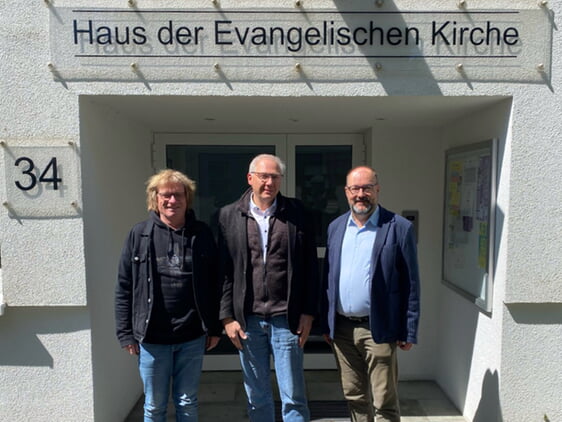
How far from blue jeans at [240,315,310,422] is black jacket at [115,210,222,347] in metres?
0.26

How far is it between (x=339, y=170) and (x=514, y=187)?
5.77ft

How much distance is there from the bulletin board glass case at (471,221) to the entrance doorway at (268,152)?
96cm

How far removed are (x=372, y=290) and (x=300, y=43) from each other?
1626 mm

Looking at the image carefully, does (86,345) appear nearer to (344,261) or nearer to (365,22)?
(344,261)

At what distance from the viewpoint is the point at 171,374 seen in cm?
263

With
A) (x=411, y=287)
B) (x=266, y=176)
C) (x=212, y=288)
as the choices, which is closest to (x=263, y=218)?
(x=266, y=176)

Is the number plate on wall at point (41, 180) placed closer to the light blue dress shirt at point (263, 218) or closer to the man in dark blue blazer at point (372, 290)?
the light blue dress shirt at point (263, 218)

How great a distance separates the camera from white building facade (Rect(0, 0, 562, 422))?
282cm

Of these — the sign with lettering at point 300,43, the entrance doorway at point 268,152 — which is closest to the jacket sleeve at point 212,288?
the sign with lettering at point 300,43

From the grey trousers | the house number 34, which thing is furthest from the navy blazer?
the house number 34

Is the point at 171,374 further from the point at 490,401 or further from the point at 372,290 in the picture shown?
the point at 490,401

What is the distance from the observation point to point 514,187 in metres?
2.91

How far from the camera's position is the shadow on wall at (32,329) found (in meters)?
2.95

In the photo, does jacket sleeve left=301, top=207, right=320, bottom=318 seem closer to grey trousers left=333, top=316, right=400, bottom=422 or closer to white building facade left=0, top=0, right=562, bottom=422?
grey trousers left=333, top=316, right=400, bottom=422
